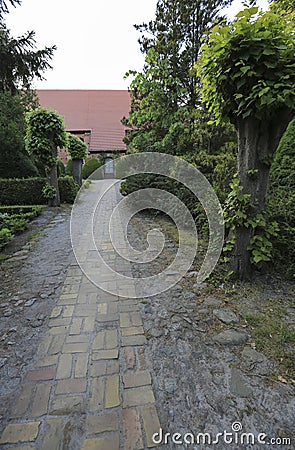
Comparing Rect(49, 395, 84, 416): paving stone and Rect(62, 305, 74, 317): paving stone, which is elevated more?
Rect(62, 305, 74, 317): paving stone

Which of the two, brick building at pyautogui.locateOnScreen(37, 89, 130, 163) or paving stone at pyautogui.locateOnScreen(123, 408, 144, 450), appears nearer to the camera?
paving stone at pyautogui.locateOnScreen(123, 408, 144, 450)

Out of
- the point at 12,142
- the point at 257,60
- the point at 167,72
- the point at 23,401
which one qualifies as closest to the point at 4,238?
the point at 23,401

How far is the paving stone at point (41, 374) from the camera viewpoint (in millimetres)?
1400

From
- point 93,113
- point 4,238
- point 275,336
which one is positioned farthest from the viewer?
point 93,113

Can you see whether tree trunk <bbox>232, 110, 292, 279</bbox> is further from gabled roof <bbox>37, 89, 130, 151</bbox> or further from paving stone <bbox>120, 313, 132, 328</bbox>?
gabled roof <bbox>37, 89, 130, 151</bbox>

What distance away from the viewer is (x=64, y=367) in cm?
148

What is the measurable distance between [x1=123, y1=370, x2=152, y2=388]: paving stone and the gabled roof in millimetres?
18439

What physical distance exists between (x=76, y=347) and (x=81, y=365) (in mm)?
186

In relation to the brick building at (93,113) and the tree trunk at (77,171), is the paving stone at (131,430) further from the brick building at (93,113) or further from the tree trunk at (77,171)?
the brick building at (93,113)

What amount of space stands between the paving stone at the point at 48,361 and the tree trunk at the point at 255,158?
6.28ft

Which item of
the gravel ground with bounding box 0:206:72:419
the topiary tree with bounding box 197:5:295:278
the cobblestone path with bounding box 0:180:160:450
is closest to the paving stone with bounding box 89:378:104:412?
the cobblestone path with bounding box 0:180:160:450

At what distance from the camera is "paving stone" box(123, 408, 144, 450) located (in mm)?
1047

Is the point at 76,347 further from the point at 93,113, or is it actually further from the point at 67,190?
the point at 93,113

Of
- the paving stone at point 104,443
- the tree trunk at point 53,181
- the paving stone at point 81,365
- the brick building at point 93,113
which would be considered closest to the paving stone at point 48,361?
the paving stone at point 81,365
